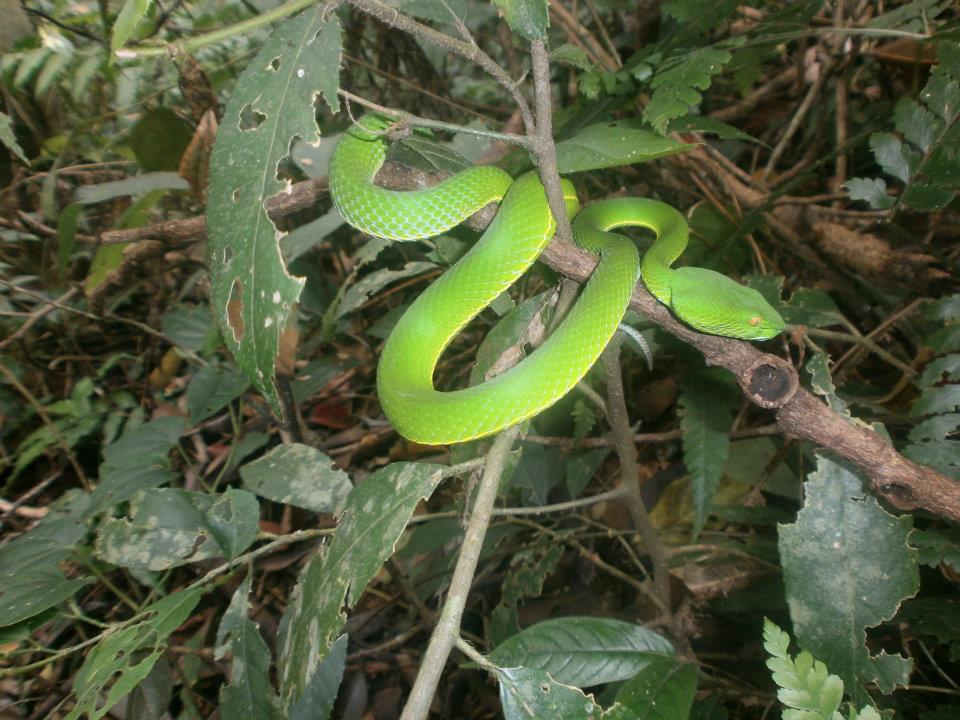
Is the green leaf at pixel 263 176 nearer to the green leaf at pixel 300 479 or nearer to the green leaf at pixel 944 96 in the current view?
the green leaf at pixel 300 479

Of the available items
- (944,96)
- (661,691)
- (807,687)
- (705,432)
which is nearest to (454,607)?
(807,687)

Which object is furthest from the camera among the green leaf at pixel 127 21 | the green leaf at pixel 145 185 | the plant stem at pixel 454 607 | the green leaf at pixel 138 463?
the green leaf at pixel 145 185

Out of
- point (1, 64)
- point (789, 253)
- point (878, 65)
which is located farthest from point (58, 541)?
point (878, 65)

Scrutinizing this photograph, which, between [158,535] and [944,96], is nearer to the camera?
[158,535]

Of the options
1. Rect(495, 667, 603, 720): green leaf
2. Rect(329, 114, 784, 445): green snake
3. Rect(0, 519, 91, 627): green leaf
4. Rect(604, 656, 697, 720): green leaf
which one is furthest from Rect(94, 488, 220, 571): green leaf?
Rect(604, 656, 697, 720): green leaf

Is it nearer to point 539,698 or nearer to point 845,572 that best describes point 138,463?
point 539,698

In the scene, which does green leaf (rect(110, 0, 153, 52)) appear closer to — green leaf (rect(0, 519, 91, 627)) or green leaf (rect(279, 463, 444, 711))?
green leaf (rect(279, 463, 444, 711))

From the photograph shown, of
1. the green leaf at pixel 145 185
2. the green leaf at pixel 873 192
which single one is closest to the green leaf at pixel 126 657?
the green leaf at pixel 145 185
